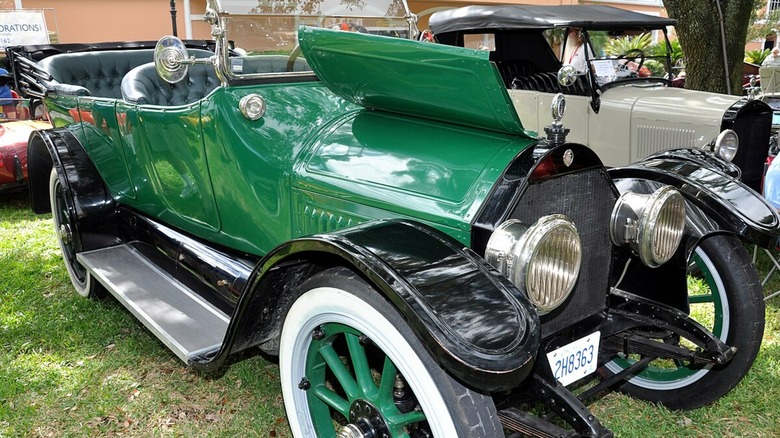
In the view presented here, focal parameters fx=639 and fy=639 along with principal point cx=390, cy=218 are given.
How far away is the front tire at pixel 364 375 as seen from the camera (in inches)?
61.8

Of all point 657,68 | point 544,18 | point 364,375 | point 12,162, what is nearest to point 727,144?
point 544,18

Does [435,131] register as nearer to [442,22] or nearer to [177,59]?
[177,59]

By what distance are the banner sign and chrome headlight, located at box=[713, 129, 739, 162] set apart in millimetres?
9730

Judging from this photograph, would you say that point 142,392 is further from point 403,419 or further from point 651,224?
point 651,224

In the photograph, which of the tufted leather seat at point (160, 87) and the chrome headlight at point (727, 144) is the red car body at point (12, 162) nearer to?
the tufted leather seat at point (160, 87)

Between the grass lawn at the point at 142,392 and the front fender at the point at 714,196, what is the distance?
0.76 metres

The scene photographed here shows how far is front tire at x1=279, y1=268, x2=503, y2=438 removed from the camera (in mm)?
1570

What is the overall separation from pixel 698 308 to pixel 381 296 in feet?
8.55

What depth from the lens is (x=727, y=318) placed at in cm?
243

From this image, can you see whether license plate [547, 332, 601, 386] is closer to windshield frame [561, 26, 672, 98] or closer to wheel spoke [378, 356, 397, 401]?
wheel spoke [378, 356, 397, 401]

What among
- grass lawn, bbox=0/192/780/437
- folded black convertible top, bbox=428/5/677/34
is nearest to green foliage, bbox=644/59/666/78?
folded black convertible top, bbox=428/5/677/34

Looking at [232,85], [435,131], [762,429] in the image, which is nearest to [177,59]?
[232,85]

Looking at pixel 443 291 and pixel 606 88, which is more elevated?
pixel 606 88

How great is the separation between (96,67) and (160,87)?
1436 mm
